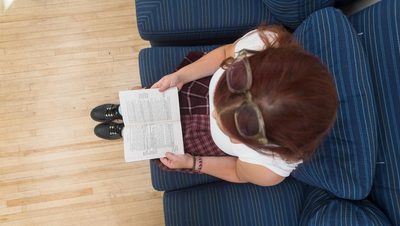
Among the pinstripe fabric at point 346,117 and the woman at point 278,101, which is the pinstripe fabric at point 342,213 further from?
the woman at point 278,101

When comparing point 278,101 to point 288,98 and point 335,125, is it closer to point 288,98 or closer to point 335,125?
point 288,98

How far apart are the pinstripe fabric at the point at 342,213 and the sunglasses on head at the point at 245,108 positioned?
454 millimetres

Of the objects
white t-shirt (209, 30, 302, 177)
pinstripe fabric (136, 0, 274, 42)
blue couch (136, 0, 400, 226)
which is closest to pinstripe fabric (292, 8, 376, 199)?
blue couch (136, 0, 400, 226)

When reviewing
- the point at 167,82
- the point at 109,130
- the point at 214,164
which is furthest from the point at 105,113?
the point at 214,164

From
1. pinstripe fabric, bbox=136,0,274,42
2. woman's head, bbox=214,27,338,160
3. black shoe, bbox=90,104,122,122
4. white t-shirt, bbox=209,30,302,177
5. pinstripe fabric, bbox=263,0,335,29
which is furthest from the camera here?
black shoe, bbox=90,104,122,122

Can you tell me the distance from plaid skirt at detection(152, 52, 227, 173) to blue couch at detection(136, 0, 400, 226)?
147 mm

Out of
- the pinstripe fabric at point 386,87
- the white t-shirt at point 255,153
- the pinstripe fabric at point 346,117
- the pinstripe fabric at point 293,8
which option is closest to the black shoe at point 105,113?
the white t-shirt at point 255,153

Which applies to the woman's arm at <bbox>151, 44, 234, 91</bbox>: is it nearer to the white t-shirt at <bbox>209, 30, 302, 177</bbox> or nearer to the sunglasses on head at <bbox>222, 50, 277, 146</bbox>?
the white t-shirt at <bbox>209, 30, 302, 177</bbox>

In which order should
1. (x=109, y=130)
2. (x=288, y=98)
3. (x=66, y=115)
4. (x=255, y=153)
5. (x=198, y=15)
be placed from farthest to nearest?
(x=66, y=115)
(x=109, y=130)
(x=198, y=15)
(x=255, y=153)
(x=288, y=98)

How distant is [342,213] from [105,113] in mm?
1000

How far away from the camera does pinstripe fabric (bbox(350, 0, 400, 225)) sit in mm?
926

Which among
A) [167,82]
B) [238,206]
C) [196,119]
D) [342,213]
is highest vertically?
[167,82]

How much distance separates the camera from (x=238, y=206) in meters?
1.23

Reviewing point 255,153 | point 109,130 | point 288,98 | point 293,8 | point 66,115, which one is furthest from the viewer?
point 66,115
